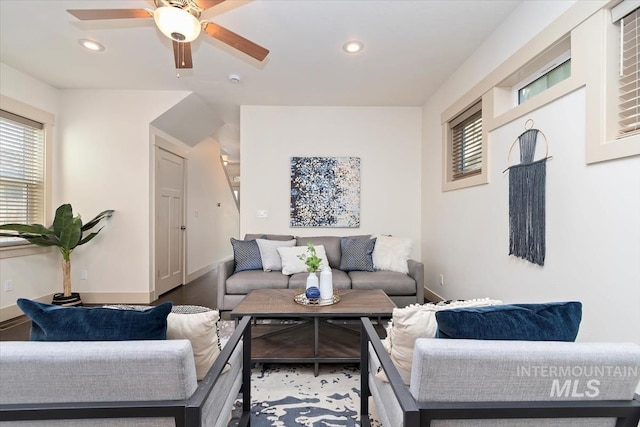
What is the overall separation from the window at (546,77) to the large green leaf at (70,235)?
15.1 ft

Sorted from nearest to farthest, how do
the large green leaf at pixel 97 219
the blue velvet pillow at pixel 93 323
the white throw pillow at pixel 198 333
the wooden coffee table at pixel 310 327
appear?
the blue velvet pillow at pixel 93 323 → the white throw pillow at pixel 198 333 → the wooden coffee table at pixel 310 327 → the large green leaf at pixel 97 219

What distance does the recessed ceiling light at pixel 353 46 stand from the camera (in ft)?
8.86

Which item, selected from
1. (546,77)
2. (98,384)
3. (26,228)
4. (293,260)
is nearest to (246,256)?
(293,260)

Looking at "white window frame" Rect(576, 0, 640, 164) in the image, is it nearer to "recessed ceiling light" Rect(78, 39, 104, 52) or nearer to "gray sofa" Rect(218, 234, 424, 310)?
"gray sofa" Rect(218, 234, 424, 310)

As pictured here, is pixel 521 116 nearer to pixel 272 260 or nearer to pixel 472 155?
pixel 472 155

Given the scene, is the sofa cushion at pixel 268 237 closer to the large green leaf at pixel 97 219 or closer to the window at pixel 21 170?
the large green leaf at pixel 97 219

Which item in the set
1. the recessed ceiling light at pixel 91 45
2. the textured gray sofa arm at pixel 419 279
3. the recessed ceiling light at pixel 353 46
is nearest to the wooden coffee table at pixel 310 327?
the textured gray sofa arm at pixel 419 279

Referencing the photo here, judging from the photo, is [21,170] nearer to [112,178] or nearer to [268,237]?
[112,178]

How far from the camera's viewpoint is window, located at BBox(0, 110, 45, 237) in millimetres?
3203

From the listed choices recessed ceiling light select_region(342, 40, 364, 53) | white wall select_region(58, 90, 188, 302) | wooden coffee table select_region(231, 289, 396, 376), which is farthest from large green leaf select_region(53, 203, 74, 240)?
recessed ceiling light select_region(342, 40, 364, 53)

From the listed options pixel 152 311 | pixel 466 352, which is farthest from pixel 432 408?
pixel 152 311

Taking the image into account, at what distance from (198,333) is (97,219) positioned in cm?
343

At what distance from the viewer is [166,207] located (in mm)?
4430

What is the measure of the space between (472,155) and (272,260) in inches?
97.1
